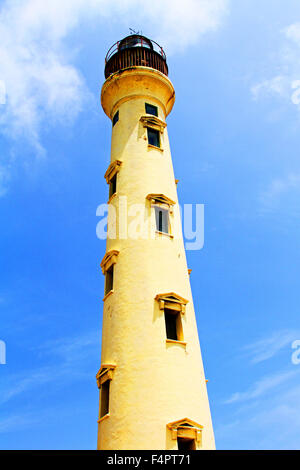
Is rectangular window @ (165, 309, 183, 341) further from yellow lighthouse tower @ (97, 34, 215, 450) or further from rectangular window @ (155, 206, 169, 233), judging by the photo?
rectangular window @ (155, 206, 169, 233)

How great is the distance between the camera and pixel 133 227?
24391mm

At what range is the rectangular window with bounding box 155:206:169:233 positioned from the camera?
25000 mm

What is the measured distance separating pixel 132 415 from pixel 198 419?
3106 mm

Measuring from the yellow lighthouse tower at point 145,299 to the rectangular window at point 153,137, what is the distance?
0.08 metres

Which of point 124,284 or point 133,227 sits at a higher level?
point 133,227

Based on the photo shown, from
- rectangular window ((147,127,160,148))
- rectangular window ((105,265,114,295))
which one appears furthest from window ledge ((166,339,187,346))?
rectangular window ((147,127,160,148))

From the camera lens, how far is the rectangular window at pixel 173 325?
69.4 ft

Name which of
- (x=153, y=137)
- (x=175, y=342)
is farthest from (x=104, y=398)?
(x=153, y=137)

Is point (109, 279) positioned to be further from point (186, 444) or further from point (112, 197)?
point (186, 444)

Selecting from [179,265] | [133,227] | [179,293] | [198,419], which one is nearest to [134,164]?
[133,227]

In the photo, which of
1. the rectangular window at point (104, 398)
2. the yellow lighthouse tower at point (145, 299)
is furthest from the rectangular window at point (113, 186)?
the rectangular window at point (104, 398)

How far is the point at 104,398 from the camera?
800 inches
